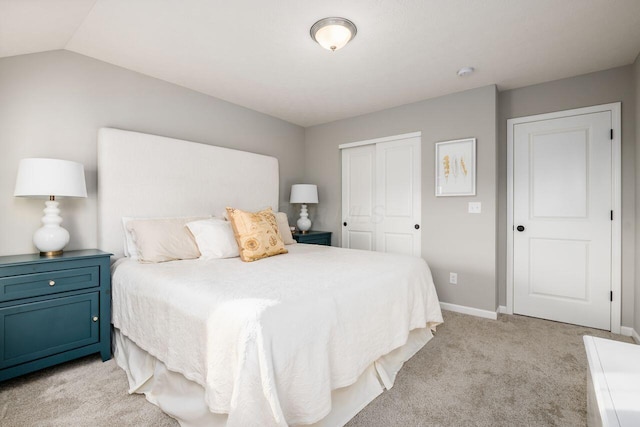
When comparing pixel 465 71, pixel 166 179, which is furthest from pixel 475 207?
pixel 166 179

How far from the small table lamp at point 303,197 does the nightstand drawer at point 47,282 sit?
94.5 inches

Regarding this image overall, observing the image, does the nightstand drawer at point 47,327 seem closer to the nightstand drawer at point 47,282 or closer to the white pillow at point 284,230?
the nightstand drawer at point 47,282

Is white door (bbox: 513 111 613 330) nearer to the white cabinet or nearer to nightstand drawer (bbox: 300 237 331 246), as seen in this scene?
the white cabinet

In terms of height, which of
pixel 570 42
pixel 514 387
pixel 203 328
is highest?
pixel 570 42

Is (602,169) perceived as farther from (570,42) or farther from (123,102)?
(123,102)

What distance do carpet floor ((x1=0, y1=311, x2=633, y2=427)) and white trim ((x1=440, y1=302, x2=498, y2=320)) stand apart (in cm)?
58

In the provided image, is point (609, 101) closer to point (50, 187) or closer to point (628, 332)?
point (628, 332)

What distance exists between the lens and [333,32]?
2.02 m

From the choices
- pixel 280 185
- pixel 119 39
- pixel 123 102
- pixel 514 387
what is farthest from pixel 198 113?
pixel 514 387

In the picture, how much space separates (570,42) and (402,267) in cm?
216

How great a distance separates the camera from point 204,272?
1932 millimetres

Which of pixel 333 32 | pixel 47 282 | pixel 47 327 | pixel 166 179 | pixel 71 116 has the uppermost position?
pixel 333 32

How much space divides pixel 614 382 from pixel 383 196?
117 inches

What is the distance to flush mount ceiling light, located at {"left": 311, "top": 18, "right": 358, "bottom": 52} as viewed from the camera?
6.48 feet
